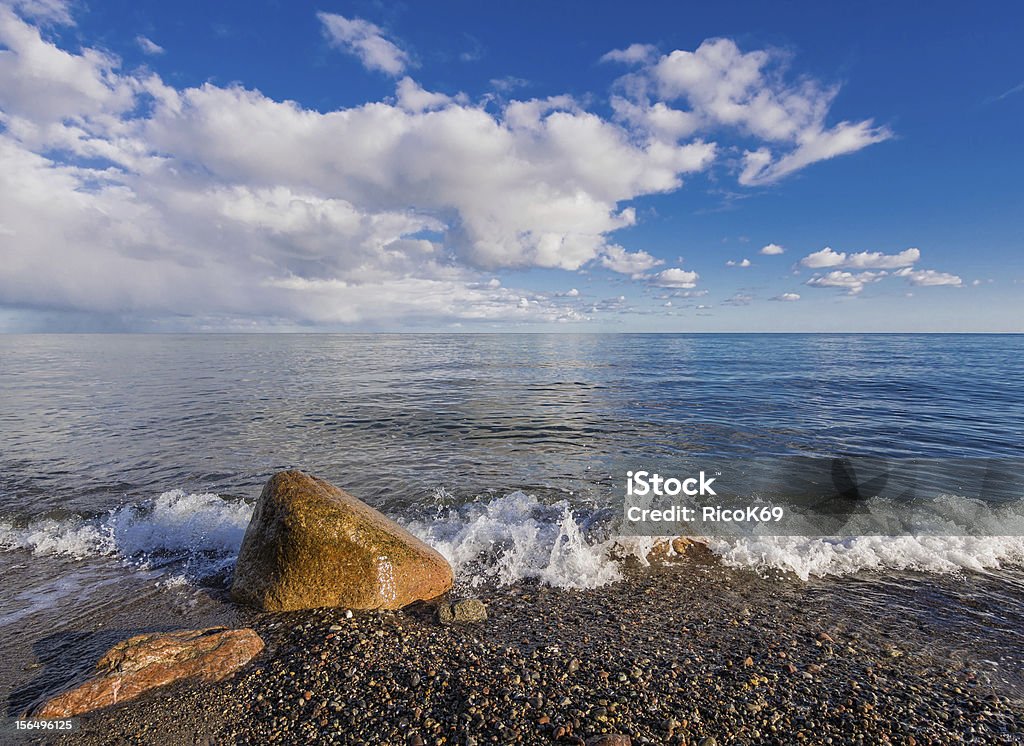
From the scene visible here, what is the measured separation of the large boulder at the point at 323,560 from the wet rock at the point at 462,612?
1.87 feet

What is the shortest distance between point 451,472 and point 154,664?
9008 millimetres

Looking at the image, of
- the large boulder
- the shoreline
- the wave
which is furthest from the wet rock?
the wave

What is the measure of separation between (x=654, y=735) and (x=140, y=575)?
801 cm

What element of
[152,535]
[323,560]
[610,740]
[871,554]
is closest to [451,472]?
[152,535]

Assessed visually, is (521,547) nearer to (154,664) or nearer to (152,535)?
(154,664)

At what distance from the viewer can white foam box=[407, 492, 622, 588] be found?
769cm

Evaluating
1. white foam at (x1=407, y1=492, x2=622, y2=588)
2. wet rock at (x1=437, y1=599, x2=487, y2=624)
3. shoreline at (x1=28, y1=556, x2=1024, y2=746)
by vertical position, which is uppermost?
shoreline at (x1=28, y1=556, x2=1024, y2=746)

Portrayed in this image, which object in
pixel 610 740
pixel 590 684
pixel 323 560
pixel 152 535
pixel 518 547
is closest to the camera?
pixel 610 740

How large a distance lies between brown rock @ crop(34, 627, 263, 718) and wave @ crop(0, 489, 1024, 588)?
254 centimetres

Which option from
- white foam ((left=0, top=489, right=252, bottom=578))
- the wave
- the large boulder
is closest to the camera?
the large boulder

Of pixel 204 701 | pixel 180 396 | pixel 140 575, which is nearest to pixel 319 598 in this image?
pixel 204 701

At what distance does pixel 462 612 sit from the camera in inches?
251

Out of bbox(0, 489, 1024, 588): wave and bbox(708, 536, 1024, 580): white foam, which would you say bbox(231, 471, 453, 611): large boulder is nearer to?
bbox(0, 489, 1024, 588): wave

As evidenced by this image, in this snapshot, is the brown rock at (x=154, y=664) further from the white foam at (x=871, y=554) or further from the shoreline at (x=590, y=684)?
the white foam at (x=871, y=554)
